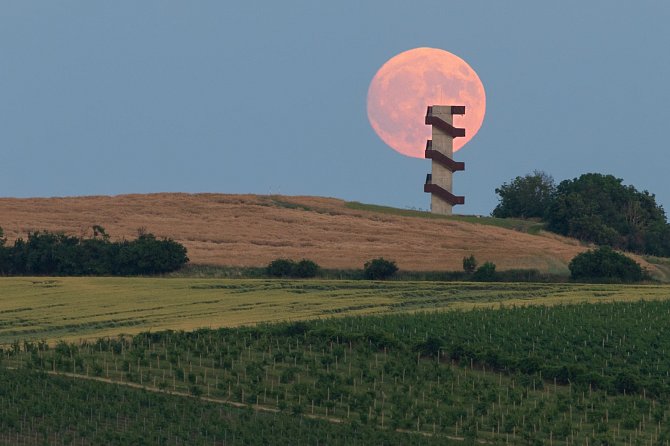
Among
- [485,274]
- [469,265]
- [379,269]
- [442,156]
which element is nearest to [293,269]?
[379,269]

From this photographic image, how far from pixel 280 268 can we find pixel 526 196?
81.9 m

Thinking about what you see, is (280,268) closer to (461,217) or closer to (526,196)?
(461,217)

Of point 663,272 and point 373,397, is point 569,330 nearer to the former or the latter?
point 373,397

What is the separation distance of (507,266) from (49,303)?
4065 cm

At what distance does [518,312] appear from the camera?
7775 centimetres

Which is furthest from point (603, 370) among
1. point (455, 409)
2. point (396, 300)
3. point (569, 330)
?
point (396, 300)

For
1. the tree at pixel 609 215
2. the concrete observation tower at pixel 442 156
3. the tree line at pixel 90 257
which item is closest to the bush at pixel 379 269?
the tree line at pixel 90 257

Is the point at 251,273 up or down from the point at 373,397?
up

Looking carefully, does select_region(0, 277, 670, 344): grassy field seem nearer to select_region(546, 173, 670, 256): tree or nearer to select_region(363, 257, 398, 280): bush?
select_region(363, 257, 398, 280): bush

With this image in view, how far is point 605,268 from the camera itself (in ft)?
349

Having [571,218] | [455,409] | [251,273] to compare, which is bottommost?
[455,409]

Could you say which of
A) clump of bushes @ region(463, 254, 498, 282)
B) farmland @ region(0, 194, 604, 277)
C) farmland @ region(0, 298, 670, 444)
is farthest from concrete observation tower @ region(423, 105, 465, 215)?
farmland @ region(0, 298, 670, 444)

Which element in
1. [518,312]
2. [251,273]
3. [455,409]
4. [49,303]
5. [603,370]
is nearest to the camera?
[455,409]

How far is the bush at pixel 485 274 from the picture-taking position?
4149 inches
